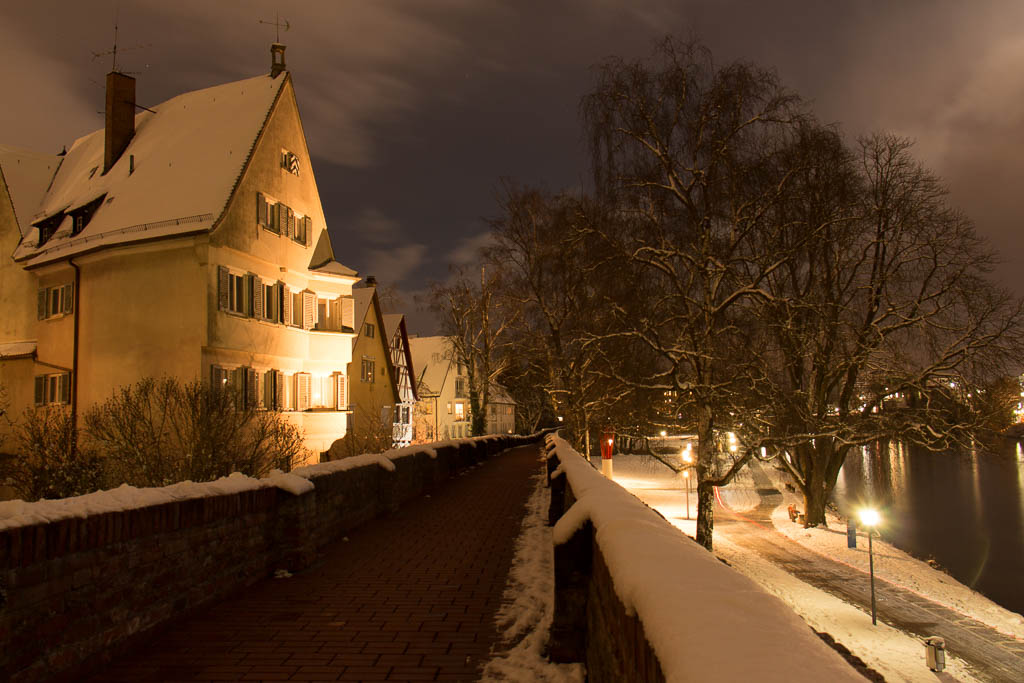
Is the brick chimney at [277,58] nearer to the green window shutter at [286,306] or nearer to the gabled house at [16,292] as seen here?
the green window shutter at [286,306]

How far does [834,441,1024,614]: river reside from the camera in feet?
101

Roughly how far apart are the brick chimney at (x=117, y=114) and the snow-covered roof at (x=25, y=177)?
167 inches

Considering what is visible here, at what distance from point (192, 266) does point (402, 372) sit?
3047 centimetres

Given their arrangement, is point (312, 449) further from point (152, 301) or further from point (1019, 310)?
point (1019, 310)

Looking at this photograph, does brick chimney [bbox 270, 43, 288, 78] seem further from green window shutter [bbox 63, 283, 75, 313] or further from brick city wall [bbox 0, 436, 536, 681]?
brick city wall [bbox 0, 436, 536, 681]

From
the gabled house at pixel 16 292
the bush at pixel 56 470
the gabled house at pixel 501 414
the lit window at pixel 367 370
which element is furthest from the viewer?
the gabled house at pixel 501 414

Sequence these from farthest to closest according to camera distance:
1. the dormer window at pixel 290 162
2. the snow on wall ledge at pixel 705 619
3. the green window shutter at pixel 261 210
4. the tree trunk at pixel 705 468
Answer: the dormer window at pixel 290 162, the green window shutter at pixel 261 210, the tree trunk at pixel 705 468, the snow on wall ledge at pixel 705 619

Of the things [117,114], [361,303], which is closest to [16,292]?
[117,114]

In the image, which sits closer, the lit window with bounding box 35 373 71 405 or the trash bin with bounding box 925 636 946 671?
the trash bin with bounding box 925 636 946 671

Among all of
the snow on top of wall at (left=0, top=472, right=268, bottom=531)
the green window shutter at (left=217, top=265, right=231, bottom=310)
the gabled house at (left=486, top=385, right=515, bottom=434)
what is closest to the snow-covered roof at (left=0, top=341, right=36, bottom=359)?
the green window shutter at (left=217, top=265, right=231, bottom=310)

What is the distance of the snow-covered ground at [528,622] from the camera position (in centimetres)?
509

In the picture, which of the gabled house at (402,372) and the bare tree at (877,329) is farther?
the gabled house at (402,372)

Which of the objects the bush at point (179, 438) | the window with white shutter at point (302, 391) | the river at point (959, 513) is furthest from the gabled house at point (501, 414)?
the bush at point (179, 438)

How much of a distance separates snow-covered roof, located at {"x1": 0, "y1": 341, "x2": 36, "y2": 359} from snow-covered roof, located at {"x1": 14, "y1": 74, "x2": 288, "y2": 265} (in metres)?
2.98
